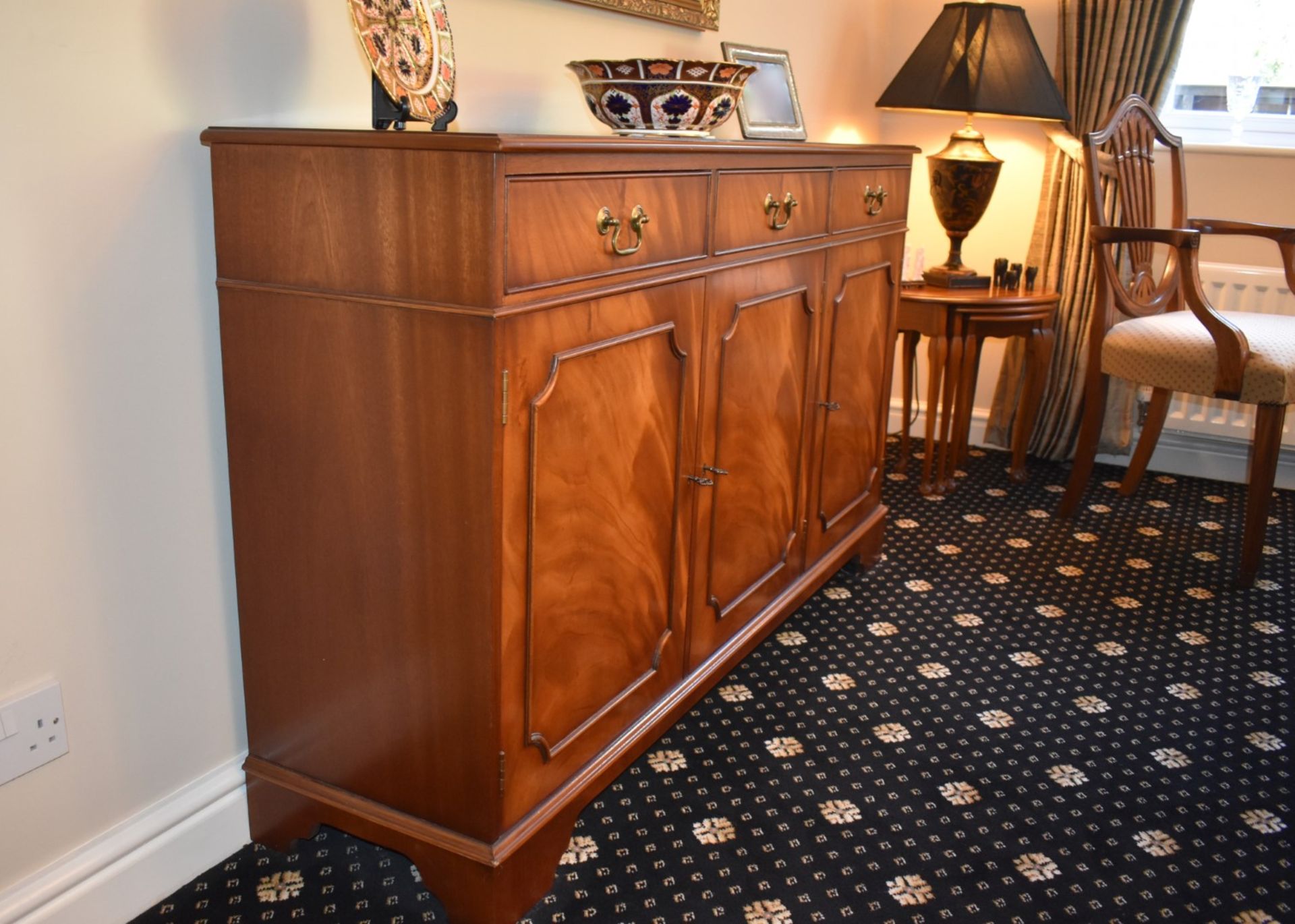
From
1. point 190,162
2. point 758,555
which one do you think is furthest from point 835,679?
point 190,162

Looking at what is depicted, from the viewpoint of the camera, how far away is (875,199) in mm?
2256

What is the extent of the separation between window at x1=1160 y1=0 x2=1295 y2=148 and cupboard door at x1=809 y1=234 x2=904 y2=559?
1490 mm

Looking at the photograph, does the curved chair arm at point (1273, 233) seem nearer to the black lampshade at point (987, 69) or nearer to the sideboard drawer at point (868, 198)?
the black lampshade at point (987, 69)

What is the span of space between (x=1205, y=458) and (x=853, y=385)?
1666mm

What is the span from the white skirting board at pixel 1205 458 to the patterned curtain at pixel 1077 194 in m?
0.12

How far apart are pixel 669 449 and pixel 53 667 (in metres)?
0.83

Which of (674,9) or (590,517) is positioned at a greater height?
(674,9)

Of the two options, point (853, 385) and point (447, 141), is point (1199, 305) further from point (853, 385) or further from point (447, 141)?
point (447, 141)

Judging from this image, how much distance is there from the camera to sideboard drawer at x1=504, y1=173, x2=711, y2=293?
1.19 m

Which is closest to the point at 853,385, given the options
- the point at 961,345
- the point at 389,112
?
the point at 961,345

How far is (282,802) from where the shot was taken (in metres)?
1.54

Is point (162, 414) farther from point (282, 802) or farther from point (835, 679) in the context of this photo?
point (835, 679)

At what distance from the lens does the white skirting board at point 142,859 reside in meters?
1.33

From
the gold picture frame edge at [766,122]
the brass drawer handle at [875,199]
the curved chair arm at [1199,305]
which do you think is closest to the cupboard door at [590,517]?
the brass drawer handle at [875,199]
